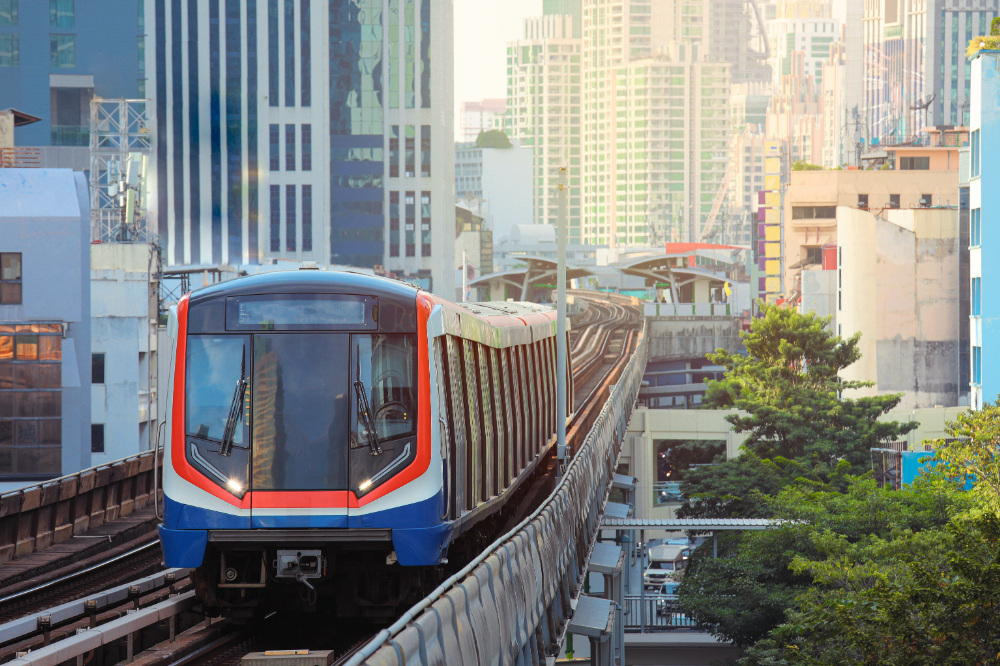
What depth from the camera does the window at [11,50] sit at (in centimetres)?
6334

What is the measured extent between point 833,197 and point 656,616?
5854 cm

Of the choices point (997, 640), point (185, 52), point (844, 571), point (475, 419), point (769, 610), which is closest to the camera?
point (475, 419)

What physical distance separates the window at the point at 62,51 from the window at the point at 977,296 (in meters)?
46.4

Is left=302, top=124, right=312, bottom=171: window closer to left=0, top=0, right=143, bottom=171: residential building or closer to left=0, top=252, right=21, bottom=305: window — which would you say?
left=0, top=0, right=143, bottom=171: residential building

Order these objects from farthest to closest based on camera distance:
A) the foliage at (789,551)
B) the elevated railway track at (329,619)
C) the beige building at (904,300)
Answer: the beige building at (904,300), the foliage at (789,551), the elevated railway track at (329,619)

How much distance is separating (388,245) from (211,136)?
2116 centimetres

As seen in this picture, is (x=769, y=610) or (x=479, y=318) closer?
(x=479, y=318)

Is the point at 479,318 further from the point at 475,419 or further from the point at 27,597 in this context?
the point at 27,597

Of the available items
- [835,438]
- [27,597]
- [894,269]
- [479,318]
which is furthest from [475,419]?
[894,269]

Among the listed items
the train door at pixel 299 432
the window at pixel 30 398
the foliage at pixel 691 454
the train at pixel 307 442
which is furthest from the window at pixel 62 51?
the train door at pixel 299 432

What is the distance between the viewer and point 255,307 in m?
10.6

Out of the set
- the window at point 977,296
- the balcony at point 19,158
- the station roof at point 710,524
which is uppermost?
the balcony at point 19,158

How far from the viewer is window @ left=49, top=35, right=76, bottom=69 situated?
211 ft

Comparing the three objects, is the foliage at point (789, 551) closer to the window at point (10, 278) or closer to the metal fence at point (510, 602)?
A: the metal fence at point (510, 602)
